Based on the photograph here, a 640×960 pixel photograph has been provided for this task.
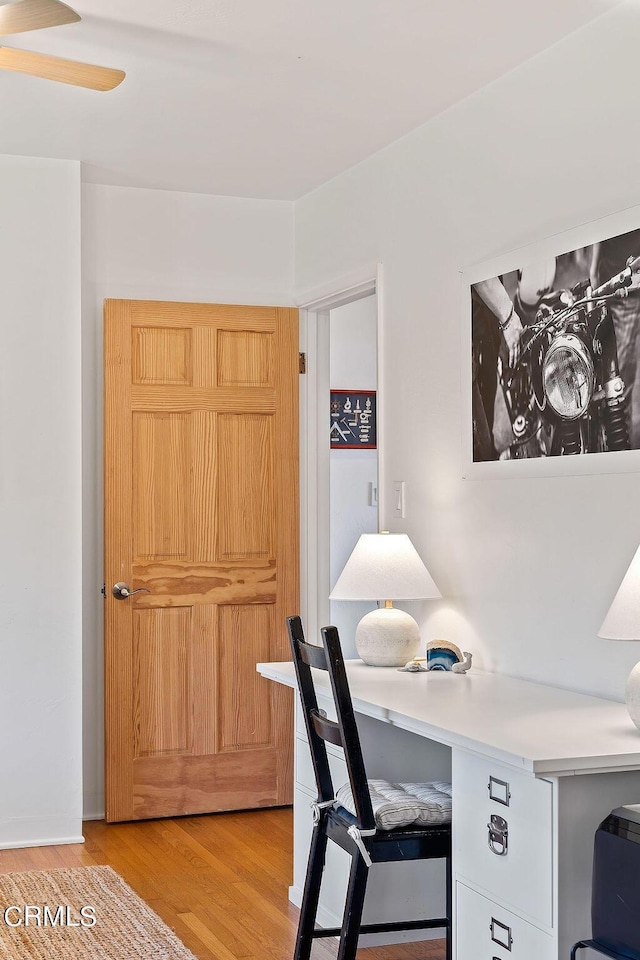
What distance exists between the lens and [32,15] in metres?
2.50

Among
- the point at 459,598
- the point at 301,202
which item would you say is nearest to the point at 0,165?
the point at 301,202

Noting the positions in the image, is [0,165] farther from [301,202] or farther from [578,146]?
[578,146]

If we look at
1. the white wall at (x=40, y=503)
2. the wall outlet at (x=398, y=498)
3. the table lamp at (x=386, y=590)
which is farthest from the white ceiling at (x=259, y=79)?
the table lamp at (x=386, y=590)

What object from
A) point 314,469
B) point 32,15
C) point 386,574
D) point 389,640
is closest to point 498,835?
point 389,640

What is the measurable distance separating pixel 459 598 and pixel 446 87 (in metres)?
1.61

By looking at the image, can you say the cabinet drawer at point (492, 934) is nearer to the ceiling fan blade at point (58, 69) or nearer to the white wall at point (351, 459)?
the ceiling fan blade at point (58, 69)

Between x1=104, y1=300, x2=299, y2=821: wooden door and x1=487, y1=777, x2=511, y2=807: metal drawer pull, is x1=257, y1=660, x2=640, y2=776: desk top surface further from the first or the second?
x1=104, y1=300, x2=299, y2=821: wooden door

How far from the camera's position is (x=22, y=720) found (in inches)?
163

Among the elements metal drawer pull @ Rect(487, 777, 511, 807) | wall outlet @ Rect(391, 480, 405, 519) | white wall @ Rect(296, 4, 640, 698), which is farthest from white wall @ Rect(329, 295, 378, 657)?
metal drawer pull @ Rect(487, 777, 511, 807)

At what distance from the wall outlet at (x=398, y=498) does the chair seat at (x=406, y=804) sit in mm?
1287

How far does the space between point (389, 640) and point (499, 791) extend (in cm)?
115

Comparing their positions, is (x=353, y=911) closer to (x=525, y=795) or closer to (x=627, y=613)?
(x=525, y=795)

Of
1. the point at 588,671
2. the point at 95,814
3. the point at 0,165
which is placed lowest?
the point at 95,814

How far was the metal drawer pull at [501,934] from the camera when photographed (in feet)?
7.31
